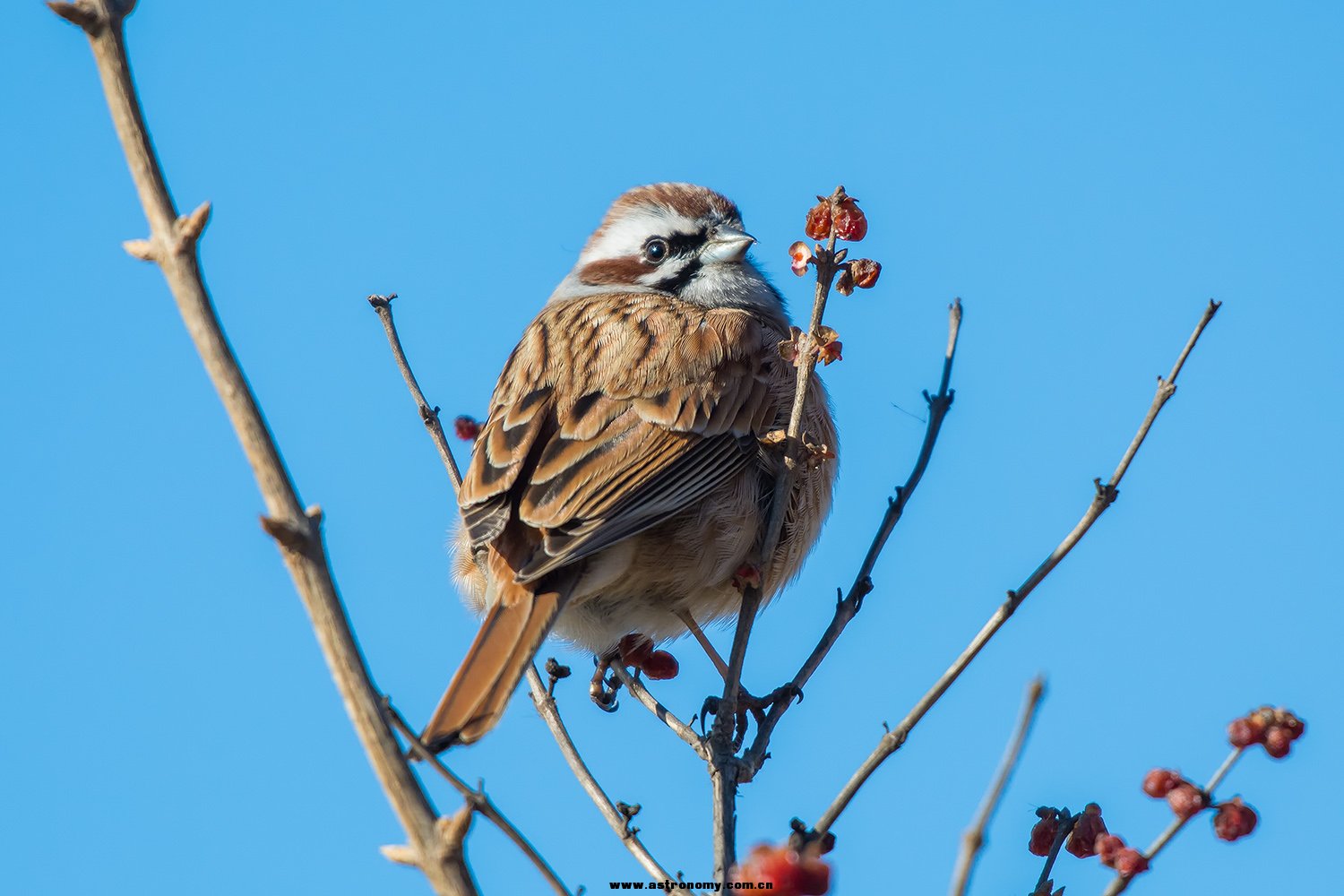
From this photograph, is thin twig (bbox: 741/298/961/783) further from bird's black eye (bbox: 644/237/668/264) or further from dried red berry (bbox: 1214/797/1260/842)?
bird's black eye (bbox: 644/237/668/264)

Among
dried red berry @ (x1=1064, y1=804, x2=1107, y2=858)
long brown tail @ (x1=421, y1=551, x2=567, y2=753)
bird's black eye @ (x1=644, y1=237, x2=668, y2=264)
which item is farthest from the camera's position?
bird's black eye @ (x1=644, y1=237, x2=668, y2=264)

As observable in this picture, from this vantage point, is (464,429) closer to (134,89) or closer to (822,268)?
(822,268)

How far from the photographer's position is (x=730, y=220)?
254 inches

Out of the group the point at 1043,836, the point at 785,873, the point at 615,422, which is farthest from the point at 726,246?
the point at 785,873

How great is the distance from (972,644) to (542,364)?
2785 millimetres

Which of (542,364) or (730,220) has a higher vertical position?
(730,220)

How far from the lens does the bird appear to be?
15.0 ft

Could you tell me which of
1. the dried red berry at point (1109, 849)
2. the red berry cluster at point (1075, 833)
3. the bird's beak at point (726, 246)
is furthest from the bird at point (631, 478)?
the dried red berry at point (1109, 849)

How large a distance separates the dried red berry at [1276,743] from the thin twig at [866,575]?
4.15 ft

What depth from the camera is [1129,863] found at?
2.79 metres

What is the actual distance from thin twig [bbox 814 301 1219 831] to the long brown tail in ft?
3.39

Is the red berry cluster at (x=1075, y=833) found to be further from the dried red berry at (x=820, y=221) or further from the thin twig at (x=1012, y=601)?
the dried red berry at (x=820, y=221)

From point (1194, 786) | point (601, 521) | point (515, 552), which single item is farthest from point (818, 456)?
point (1194, 786)

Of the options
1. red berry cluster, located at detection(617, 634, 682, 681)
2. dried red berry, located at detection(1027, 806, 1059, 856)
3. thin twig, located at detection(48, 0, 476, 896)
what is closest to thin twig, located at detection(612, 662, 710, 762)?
red berry cluster, located at detection(617, 634, 682, 681)
